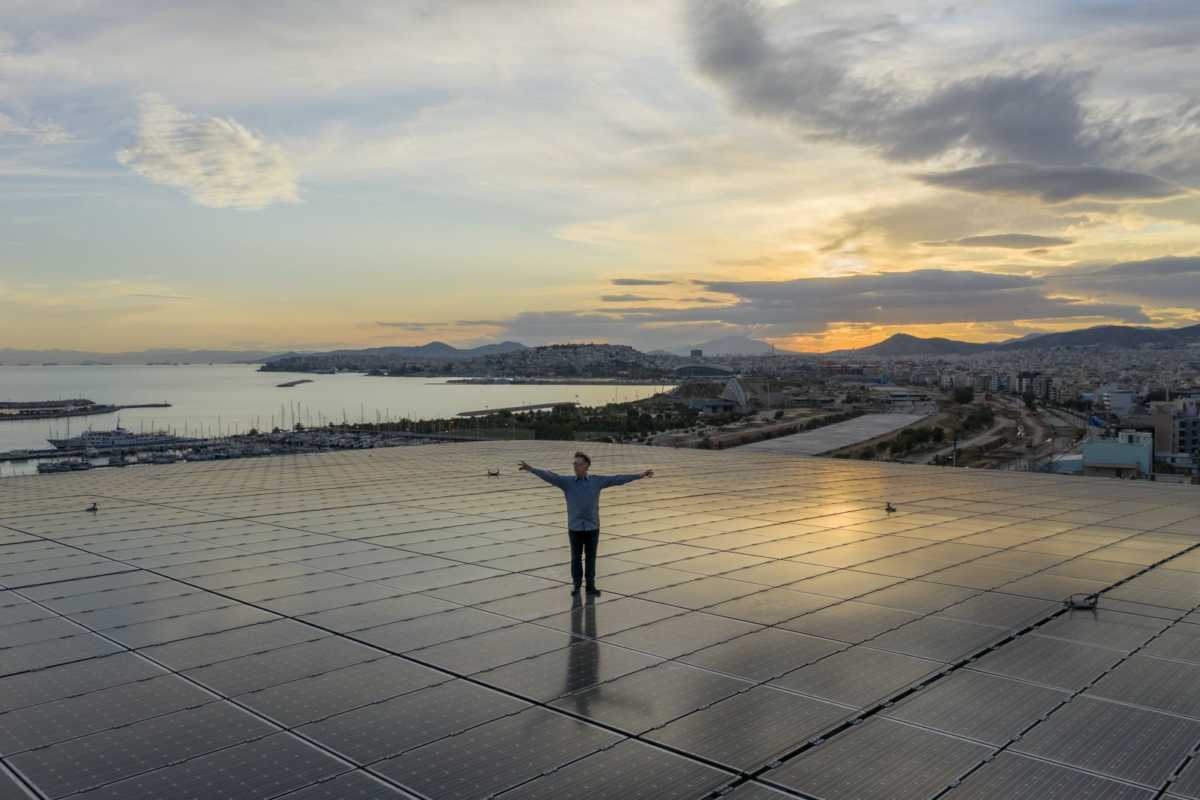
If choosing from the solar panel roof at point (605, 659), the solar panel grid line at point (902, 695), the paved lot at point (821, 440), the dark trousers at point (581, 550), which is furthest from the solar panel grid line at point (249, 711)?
the paved lot at point (821, 440)

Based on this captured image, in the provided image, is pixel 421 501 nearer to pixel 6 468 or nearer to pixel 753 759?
pixel 753 759

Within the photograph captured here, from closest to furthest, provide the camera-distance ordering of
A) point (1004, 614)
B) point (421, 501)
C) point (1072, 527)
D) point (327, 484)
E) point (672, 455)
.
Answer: point (1004, 614)
point (1072, 527)
point (421, 501)
point (327, 484)
point (672, 455)

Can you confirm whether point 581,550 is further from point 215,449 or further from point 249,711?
point 215,449

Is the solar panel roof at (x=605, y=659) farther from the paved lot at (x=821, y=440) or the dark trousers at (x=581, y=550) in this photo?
the paved lot at (x=821, y=440)

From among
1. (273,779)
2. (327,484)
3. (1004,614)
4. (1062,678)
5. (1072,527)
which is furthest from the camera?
(327,484)

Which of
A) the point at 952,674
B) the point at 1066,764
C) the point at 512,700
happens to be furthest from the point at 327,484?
the point at 1066,764

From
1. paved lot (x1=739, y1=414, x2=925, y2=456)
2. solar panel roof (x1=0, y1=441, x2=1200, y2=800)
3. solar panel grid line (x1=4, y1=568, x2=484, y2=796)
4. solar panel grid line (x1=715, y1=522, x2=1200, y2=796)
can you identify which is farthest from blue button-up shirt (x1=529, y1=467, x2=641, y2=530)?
paved lot (x1=739, y1=414, x2=925, y2=456)

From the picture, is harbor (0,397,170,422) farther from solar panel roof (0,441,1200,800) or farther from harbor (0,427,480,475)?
solar panel roof (0,441,1200,800)
